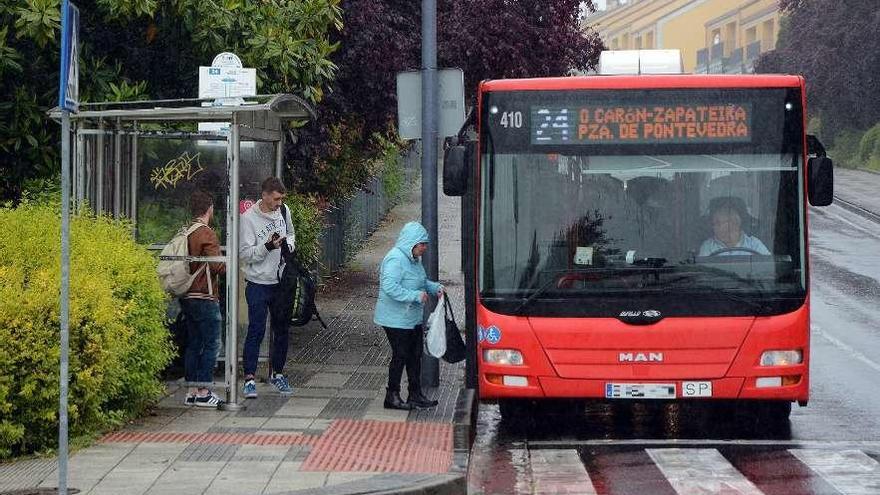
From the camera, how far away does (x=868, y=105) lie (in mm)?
51875

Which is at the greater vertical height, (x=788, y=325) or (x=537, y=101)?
(x=537, y=101)

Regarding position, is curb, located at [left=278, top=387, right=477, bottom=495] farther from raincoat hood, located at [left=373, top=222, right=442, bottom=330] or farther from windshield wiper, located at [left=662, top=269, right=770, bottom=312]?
windshield wiper, located at [left=662, top=269, right=770, bottom=312]

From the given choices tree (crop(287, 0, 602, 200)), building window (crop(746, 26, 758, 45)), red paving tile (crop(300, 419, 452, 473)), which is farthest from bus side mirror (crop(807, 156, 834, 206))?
building window (crop(746, 26, 758, 45))

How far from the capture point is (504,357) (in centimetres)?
1110

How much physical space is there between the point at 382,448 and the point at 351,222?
17.7 metres

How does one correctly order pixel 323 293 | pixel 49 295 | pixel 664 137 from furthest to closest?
1. pixel 323 293
2. pixel 664 137
3. pixel 49 295

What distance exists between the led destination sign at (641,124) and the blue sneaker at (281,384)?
322 centimetres

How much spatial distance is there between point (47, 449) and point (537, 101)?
4.36m

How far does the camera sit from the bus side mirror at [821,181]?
10.8 metres

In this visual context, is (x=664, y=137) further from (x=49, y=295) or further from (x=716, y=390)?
(x=49, y=295)

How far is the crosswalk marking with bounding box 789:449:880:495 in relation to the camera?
923cm

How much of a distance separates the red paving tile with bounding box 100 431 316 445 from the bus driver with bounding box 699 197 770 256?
3.25m

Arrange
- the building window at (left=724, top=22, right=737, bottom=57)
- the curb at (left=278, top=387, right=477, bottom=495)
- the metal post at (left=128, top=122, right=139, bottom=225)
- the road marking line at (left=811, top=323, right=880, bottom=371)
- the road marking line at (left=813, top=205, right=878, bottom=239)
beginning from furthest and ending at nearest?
the building window at (left=724, top=22, right=737, bottom=57), the road marking line at (left=813, top=205, right=878, bottom=239), the road marking line at (left=811, top=323, right=880, bottom=371), the metal post at (left=128, top=122, right=139, bottom=225), the curb at (left=278, top=387, right=477, bottom=495)

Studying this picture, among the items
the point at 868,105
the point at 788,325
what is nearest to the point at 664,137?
the point at 788,325
